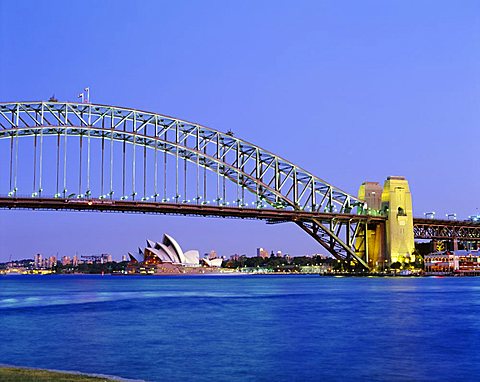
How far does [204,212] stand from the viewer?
254ft

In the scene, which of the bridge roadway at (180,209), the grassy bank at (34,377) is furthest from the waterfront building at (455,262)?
the grassy bank at (34,377)

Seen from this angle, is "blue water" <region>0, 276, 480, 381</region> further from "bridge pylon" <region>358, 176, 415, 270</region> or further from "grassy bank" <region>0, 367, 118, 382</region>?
"bridge pylon" <region>358, 176, 415, 270</region>

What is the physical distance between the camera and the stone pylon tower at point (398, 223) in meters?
95.9

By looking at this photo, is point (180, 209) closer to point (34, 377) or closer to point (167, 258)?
point (34, 377)

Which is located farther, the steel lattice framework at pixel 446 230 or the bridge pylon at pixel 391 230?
the steel lattice framework at pixel 446 230

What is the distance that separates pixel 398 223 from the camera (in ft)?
315

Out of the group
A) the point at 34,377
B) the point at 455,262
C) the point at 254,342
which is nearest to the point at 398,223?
the point at 455,262

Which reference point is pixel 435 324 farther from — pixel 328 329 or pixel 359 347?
pixel 359 347

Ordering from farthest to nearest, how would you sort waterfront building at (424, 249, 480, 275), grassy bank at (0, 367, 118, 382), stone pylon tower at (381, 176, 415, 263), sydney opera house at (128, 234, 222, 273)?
sydney opera house at (128, 234, 222, 273) → waterfront building at (424, 249, 480, 275) → stone pylon tower at (381, 176, 415, 263) → grassy bank at (0, 367, 118, 382)

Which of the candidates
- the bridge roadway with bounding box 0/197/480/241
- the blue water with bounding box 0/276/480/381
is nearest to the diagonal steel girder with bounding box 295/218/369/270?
the bridge roadway with bounding box 0/197/480/241

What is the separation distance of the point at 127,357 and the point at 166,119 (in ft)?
198

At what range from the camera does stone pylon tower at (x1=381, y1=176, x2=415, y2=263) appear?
315 feet

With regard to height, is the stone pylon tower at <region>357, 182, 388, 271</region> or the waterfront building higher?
the stone pylon tower at <region>357, 182, 388, 271</region>

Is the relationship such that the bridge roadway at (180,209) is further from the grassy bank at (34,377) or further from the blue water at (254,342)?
the grassy bank at (34,377)
